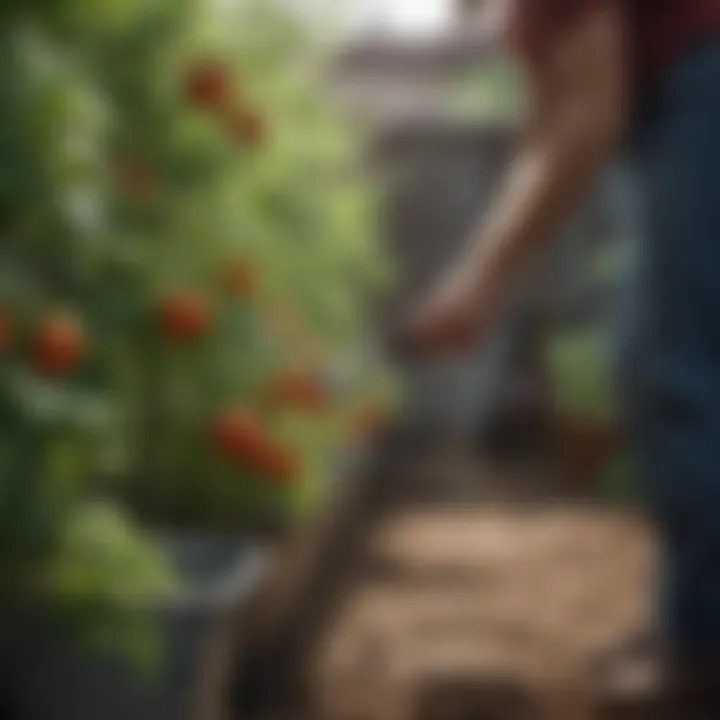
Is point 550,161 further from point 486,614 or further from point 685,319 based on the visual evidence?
point 486,614

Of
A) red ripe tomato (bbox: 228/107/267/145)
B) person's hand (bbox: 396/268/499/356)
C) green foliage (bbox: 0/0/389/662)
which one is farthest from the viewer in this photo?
red ripe tomato (bbox: 228/107/267/145)

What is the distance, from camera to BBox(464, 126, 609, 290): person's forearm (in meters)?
0.86

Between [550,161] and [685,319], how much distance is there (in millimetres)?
107

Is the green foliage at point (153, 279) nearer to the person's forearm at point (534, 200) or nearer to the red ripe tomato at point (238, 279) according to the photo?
the red ripe tomato at point (238, 279)

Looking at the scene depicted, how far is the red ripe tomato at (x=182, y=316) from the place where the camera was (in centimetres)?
96

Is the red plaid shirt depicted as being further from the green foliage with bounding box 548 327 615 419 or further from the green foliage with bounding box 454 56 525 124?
the green foliage with bounding box 548 327 615 419

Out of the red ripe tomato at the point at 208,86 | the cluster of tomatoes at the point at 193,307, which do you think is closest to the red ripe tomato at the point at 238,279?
the cluster of tomatoes at the point at 193,307

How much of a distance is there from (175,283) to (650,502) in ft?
1.00

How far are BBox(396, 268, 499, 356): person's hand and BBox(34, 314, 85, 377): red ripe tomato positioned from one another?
211mm

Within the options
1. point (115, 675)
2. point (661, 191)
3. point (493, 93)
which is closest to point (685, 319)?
point (661, 191)

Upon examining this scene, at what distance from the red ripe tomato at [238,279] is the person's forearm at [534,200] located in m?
0.19

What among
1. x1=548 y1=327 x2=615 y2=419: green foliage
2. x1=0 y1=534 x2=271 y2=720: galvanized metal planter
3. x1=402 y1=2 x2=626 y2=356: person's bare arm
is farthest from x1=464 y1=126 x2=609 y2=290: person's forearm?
x1=0 y1=534 x2=271 y2=720: galvanized metal planter

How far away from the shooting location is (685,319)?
85 centimetres

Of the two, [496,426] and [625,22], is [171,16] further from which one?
[496,426]
